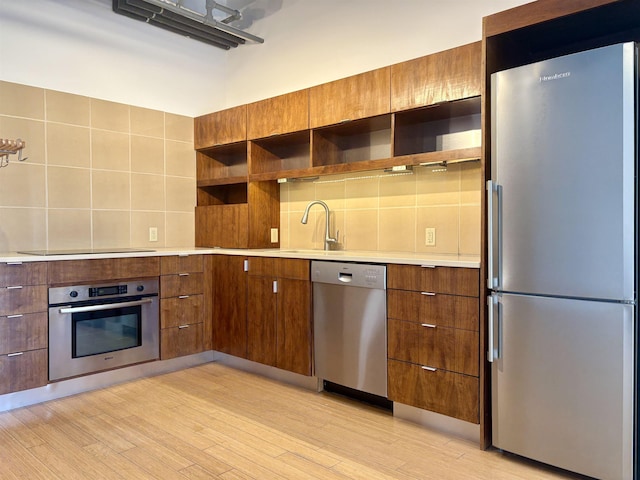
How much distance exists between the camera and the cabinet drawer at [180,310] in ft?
11.0

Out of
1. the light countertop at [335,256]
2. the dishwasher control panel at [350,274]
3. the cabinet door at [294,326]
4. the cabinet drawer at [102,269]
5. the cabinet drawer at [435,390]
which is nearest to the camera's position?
the cabinet drawer at [435,390]

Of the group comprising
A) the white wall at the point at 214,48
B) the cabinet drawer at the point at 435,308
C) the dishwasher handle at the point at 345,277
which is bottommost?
the cabinet drawer at the point at 435,308

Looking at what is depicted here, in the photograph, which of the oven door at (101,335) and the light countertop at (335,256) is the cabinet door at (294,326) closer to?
the light countertop at (335,256)

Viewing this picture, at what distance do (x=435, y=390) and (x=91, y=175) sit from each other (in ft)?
9.56

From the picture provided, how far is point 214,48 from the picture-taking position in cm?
437

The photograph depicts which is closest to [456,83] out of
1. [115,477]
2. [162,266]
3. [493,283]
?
→ [493,283]

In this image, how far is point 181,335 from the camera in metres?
3.45

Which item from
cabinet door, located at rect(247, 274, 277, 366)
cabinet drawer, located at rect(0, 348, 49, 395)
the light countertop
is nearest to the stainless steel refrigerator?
the light countertop

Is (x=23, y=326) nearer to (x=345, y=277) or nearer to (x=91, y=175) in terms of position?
(x=91, y=175)

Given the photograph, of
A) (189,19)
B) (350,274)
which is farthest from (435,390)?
(189,19)

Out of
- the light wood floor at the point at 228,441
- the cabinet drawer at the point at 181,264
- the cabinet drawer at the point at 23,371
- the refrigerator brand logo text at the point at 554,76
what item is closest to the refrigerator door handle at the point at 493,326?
the light wood floor at the point at 228,441

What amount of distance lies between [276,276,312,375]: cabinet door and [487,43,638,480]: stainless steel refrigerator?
1.19 metres

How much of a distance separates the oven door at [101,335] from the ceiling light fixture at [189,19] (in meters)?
2.10

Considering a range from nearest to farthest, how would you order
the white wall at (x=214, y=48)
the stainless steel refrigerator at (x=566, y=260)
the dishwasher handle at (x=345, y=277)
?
the stainless steel refrigerator at (x=566, y=260), the dishwasher handle at (x=345, y=277), the white wall at (x=214, y=48)
